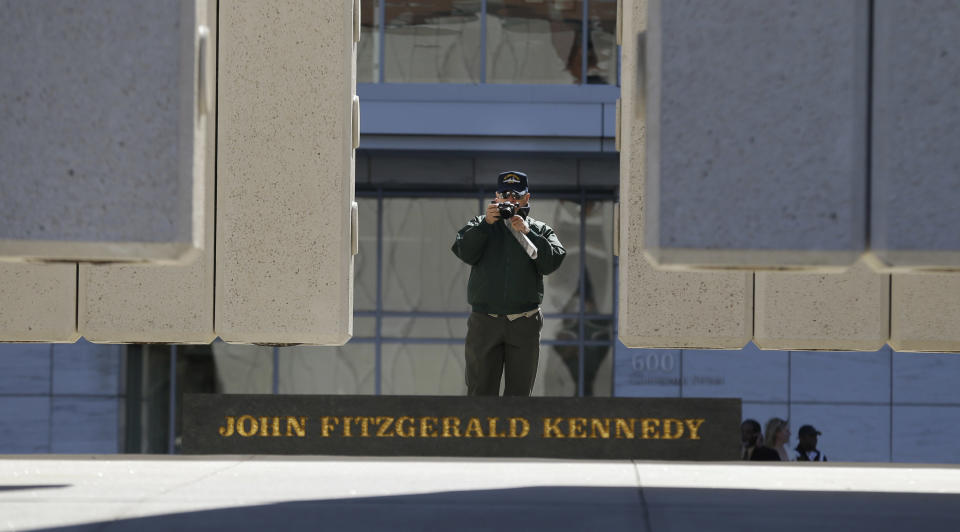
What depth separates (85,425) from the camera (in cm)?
1745

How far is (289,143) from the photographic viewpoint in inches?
344

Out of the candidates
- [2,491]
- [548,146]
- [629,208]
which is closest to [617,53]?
[548,146]

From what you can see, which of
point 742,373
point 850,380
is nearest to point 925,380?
point 850,380

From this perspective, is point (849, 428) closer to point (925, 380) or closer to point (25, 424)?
point (925, 380)

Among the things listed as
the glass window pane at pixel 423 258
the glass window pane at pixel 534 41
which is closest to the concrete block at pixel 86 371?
the glass window pane at pixel 423 258

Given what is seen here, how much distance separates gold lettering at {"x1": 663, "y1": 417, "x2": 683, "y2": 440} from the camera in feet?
26.3

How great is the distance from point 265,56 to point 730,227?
A: 398 cm

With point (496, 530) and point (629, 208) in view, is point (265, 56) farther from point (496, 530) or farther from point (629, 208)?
point (496, 530)

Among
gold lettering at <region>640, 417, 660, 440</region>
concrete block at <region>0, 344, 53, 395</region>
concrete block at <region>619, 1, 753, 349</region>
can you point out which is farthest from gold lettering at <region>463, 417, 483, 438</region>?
concrete block at <region>0, 344, 53, 395</region>

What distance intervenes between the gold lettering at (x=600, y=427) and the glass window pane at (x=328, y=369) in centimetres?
985

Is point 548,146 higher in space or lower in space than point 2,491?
higher

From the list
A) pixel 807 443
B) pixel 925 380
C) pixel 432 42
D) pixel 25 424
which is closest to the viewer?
pixel 807 443

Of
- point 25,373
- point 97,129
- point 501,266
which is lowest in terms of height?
point 25,373

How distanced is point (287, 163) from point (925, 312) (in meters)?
4.79
